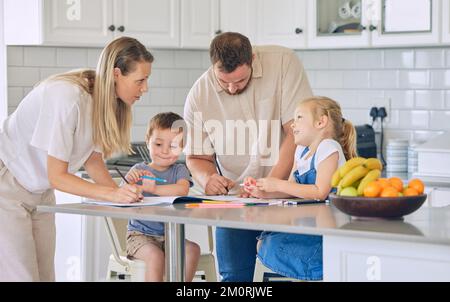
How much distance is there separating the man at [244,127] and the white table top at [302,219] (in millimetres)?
654

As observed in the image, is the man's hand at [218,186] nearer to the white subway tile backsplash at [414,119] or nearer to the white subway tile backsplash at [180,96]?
the white subway tile backsplash at [414,119]

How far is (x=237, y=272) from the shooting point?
396 centimetres

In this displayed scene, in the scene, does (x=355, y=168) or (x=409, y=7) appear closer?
(x=355, y=168)

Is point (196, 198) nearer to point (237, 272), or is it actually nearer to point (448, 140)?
point (237, 272)

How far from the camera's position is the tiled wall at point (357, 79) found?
5.36 metres

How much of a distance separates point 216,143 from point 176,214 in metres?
1.08

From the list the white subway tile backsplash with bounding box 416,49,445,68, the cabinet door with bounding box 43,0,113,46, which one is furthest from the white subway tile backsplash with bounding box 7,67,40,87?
the white subway tile backsplash with bounding box 416,49,445,68

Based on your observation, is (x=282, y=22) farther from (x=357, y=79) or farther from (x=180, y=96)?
(x=180, y=96)

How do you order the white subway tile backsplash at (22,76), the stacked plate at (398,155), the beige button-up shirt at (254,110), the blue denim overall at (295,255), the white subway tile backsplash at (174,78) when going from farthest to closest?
the white subway tile backsplash at (174,78)
the white subway tile backsplash at (22,76)
the stacked plate at (398,155)
the beige button-up shirt at (254,110)
the blue denim overall at (295,255)

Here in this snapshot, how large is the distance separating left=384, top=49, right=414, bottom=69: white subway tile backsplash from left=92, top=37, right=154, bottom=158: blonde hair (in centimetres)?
235

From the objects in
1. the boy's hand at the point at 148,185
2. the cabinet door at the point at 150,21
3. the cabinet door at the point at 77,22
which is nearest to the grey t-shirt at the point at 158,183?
the boy's hand at the point at 148,185

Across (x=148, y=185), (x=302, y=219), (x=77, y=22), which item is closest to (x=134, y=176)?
(x=148, y=185)

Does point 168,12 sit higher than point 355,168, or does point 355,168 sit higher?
point 168,12
